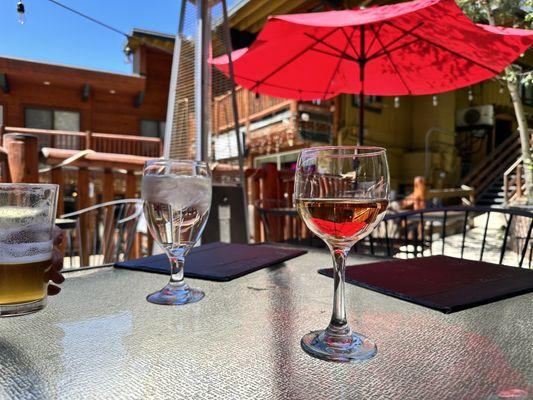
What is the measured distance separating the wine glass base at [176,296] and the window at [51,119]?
13904mm

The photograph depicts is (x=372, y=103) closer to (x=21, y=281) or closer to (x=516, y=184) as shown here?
(x=516, y=184)

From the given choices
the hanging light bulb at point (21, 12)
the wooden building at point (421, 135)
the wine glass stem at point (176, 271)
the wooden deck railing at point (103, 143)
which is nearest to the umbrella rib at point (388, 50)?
the hanging light bulb at point (21, 12)

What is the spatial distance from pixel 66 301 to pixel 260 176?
3179 mm

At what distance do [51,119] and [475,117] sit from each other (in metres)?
14.0

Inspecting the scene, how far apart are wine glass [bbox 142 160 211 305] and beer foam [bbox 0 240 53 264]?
20cm

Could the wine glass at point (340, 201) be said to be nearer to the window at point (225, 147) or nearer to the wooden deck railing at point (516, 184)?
the window at point (225, 147)

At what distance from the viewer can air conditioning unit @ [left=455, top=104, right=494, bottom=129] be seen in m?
12.2

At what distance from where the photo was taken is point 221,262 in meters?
1.13

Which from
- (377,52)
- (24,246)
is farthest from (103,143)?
(24,246)

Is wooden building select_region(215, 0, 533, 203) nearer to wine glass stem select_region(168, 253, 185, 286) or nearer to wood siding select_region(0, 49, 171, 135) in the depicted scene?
wood siding select_region(0, 49, 171, 135)

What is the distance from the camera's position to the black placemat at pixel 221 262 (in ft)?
3.25

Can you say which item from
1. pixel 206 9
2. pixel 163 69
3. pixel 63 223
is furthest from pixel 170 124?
pixel 163 69

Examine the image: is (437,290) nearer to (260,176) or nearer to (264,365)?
(264,365)

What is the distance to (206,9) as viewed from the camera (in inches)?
120
